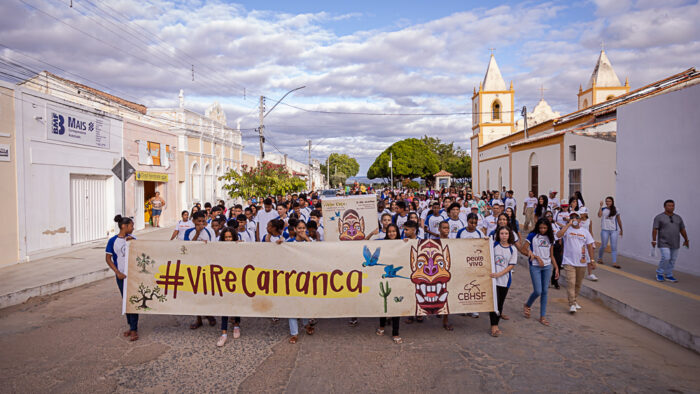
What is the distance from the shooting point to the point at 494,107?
135 ft

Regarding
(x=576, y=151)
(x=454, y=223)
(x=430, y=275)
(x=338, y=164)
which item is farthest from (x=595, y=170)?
(x=338, y=164)

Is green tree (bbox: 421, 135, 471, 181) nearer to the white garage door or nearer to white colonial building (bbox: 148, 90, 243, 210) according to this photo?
white colonial building (bbox: 148, 90, 243, 210)

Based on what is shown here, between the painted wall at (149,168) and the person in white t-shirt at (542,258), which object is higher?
the painted wall at (149,168)

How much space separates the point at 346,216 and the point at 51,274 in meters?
6.88

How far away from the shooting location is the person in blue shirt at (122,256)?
5.92 m

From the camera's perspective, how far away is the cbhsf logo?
1321 centimetres

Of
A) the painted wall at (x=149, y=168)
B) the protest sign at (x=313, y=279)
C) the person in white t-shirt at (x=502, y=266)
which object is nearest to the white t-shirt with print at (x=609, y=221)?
the person in white t-shirt at (x=502, y=266)

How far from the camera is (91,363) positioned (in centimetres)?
508

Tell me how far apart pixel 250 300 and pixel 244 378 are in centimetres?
134

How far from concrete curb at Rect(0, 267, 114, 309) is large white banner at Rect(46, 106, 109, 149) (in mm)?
5310

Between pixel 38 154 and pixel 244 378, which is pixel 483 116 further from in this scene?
pixel 244 378

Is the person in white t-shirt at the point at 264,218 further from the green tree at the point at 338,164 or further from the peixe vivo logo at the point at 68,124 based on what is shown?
the green tree at the point at 338,164

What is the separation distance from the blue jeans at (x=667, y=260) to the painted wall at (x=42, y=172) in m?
14.9

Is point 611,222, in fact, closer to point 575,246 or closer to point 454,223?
point 575,246
